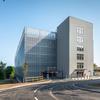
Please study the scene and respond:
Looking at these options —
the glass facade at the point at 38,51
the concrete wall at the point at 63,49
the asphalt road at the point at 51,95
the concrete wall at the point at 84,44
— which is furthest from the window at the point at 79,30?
the asphalt road at the point at 51,95

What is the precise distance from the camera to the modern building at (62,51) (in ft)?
246

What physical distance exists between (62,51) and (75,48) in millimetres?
6285

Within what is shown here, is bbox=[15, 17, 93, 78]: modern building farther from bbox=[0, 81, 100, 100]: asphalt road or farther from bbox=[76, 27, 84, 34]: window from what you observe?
bbox=[0, 81, 100, 100]: asphalt road

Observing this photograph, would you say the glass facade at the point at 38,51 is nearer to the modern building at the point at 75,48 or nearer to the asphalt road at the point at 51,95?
the modern building at the point at 75,48

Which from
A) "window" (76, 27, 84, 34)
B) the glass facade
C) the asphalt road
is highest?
"window" (76, 27, 84, 34)

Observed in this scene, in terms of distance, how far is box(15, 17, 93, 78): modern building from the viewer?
7494 centimetres

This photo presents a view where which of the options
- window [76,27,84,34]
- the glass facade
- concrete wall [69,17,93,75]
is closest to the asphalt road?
concrete wall [69,17,93,75]

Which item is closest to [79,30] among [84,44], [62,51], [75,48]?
[84,44]

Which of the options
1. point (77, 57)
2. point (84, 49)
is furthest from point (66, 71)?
point (84, 49)

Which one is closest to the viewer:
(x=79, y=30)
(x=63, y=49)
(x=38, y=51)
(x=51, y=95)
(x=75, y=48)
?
Answer: (x=51, y=95)

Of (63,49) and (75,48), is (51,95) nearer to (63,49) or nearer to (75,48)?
(75,48)

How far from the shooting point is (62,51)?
259 ft

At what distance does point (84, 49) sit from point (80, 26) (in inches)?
405

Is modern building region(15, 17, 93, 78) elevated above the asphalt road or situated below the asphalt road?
above
